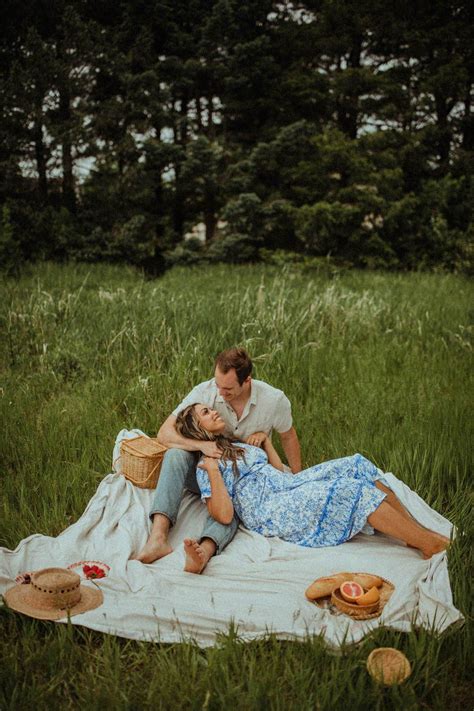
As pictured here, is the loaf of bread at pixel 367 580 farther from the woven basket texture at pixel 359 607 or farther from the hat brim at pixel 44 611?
the hat brim at pixel 44 611

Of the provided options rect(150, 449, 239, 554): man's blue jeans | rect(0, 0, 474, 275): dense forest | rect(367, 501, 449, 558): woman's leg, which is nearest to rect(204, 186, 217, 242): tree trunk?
rect(0, 0, 474, 275): dense forest

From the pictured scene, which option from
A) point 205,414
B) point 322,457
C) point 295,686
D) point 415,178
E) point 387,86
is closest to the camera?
point 295,686

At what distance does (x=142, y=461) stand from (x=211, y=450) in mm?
537

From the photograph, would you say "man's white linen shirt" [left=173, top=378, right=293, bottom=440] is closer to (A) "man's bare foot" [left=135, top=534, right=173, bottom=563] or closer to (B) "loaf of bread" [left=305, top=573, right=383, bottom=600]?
(A) "man's bare foot" [left=135, top=534, right=173, bottom=563]

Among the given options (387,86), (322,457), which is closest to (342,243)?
(387,86)

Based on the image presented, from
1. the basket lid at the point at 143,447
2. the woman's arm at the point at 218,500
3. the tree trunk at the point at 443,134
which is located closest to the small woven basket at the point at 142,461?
the basket lid at the point at 143,447

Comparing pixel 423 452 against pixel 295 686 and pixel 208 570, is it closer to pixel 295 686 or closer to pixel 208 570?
pixel 208 570

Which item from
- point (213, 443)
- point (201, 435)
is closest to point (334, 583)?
point (213, 443)

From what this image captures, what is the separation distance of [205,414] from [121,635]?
1.37 metres

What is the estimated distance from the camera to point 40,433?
4.86 metres

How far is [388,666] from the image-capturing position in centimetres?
239

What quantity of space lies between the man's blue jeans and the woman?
0.08 meters

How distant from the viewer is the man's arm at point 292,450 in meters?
4.18

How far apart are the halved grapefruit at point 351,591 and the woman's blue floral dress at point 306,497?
1.84 feet
